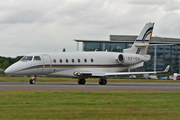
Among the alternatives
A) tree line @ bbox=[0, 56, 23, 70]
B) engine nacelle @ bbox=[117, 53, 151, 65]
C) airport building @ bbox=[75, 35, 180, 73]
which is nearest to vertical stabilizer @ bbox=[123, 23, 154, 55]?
engine nacelle @ bbox=[117, 53, 151, 65]

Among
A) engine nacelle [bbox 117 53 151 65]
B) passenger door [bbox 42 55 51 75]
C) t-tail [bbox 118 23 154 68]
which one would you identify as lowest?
passenger door [bbox 42 55 51 75]

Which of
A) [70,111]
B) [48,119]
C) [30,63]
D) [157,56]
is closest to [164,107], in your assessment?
[70,111]

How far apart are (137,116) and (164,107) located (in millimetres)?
3076

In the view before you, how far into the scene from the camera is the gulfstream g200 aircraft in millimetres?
34719

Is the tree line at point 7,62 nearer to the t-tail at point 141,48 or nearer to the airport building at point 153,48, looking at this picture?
the airport building at point 153,48

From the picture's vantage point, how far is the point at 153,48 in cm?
8631

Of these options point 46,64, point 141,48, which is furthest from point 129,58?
point 46,64

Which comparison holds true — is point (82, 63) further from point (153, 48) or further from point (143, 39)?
point (153, 48)

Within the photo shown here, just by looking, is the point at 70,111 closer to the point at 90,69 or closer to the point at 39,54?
the point at 39,54

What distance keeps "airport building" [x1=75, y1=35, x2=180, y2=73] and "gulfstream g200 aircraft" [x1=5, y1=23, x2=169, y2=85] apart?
3836 cm

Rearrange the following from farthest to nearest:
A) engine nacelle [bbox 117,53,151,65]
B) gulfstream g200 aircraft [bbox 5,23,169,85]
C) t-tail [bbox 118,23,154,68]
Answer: t-tail [bbox 118,23,154,68], engine nacelle [bbox 117,53,151,65], gulfstream g200 aircraft [bbox 5,23,169,85]

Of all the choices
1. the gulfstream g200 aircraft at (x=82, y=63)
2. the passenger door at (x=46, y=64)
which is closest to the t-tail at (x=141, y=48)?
the gulfstream g200 aircraft at (x=82, y=63)

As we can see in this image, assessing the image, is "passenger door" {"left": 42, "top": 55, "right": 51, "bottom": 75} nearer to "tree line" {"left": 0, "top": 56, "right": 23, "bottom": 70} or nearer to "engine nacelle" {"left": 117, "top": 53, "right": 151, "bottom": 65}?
"engine nacelle" {"left": 117, "top": 53, "right": 151, "bottom": 65}

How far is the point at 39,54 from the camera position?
35.6 metres
